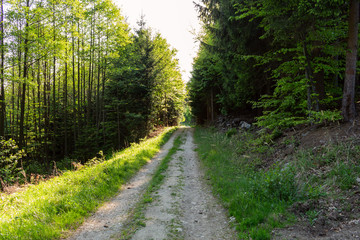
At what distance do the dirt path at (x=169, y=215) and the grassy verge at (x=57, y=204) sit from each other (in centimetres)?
35

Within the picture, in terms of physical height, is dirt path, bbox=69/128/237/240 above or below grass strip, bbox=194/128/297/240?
below

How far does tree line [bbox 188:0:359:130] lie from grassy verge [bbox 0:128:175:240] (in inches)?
267

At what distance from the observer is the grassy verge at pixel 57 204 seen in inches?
157

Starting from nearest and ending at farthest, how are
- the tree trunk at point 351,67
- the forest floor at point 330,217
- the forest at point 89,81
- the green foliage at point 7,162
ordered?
the forest floor at point 330,217 → the tree trunk at point 351,67 → the green foliage at point 7,162 → the forest at point 89,81

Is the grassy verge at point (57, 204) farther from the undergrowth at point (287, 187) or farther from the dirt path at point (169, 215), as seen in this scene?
the undergrowth at point (287, 187)

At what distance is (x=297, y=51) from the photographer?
26.8ft

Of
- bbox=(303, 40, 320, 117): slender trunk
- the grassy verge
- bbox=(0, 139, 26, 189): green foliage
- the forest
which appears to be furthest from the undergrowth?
the forest

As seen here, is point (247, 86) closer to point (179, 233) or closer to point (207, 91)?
point (179, 233)

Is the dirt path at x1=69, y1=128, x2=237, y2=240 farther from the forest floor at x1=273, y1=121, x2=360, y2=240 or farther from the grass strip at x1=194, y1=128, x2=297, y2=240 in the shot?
the forest floor at x1=273, y1=121, x2=360, y2=240

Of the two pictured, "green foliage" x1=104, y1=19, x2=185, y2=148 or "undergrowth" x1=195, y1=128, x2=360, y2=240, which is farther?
"green foliage" x1=104, y1=19, x2=185, y2=148

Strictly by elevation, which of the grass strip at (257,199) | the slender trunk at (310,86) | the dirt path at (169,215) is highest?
the slender trunk at (310,86)

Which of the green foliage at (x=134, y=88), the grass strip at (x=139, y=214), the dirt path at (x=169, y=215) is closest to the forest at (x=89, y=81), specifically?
the green foliage at (x=134, y=88)

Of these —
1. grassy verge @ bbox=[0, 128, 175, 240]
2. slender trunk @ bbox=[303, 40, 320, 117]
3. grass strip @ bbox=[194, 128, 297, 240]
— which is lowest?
grassy verge @ bbox=[0, 128, 175, 240]

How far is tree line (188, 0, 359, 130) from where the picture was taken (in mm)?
6262
